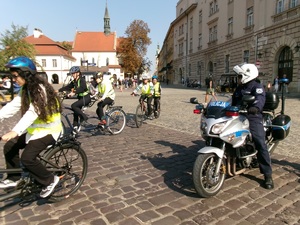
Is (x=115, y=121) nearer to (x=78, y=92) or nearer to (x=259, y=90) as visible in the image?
(x=78, y=92)

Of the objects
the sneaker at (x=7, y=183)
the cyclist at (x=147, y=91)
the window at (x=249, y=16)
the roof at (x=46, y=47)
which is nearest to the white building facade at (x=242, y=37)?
the window at (x=249, y=16)

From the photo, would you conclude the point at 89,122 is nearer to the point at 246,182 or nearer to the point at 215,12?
the point at 246,182

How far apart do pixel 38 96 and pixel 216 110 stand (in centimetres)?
221

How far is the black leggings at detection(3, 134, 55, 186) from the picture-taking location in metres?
2.83

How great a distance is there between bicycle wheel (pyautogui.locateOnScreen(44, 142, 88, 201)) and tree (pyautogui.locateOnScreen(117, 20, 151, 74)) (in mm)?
58870

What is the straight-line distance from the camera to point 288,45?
23.7 m

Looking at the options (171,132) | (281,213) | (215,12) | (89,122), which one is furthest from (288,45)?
(281,213)

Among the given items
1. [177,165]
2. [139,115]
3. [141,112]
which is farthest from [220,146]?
[141,112]

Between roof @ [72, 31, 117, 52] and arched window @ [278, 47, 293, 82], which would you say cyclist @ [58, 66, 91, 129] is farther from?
roof @ [72, 31, 117, 52]

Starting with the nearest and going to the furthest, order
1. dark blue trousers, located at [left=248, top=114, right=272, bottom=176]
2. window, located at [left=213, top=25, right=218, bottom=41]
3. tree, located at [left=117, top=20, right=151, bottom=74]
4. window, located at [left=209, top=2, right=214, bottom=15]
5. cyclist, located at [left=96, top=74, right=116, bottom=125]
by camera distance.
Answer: dark blue trousers, located at [left=248, top=114, right=272, bottom=176] → cyclist, located at [left=96, top=74, right=116, bottom=125] → window, located at [left=213, top=25, right=218, bottom=41] → window, located at [left=209, top=2, right=214, bottom=15] → tree, located at [left=117, top=20, right=151, bottom=74]

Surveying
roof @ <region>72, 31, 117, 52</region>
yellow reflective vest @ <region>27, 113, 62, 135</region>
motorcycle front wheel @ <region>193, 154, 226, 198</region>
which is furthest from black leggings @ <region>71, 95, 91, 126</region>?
roof @ <region>72, 31, 117, 52</region>

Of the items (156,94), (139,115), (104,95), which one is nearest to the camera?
(104,95)

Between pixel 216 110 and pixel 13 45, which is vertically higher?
pixel 13 45

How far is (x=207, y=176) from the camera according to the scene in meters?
3.41
